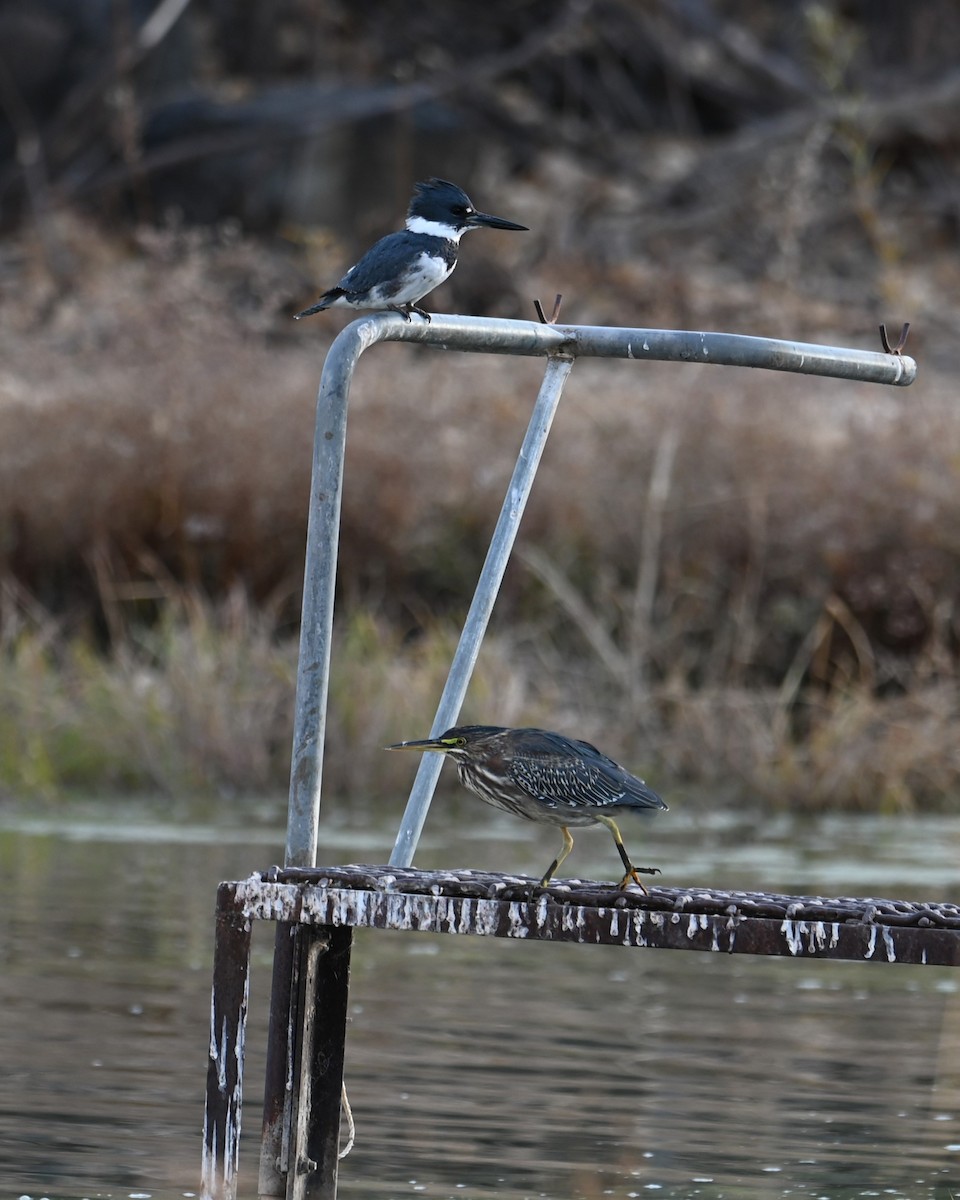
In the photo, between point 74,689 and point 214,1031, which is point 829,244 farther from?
point 214,1031

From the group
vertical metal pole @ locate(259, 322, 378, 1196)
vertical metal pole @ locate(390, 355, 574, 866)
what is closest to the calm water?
vertical metal pole @ locate(259, 322, 378, 1196)

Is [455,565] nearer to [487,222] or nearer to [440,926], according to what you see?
[487,222]

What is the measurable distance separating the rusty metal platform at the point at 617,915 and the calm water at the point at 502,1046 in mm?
897

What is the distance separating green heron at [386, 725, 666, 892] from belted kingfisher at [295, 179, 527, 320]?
2.96 ft

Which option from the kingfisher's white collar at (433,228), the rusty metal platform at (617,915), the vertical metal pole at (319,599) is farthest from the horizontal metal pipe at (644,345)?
the rusty metal platform at (617,915)

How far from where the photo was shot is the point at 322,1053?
4926 mm

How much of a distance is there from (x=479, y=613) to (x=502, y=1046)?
2071 mm

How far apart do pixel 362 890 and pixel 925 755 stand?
8.26 metres

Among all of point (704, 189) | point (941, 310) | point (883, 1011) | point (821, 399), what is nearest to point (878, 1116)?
point (883, 1011)

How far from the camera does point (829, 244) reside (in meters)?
24.8

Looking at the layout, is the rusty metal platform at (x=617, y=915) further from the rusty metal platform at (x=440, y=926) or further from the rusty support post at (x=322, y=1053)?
the rusty support post at (x=322, y=1053)

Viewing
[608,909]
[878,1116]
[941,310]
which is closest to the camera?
[608,909]

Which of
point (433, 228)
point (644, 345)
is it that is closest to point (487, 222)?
point (433, 228)

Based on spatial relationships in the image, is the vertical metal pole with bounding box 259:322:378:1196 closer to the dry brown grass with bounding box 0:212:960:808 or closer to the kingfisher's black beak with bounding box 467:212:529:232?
the kingfisher's black beak with bounding box 467:212:529:232
